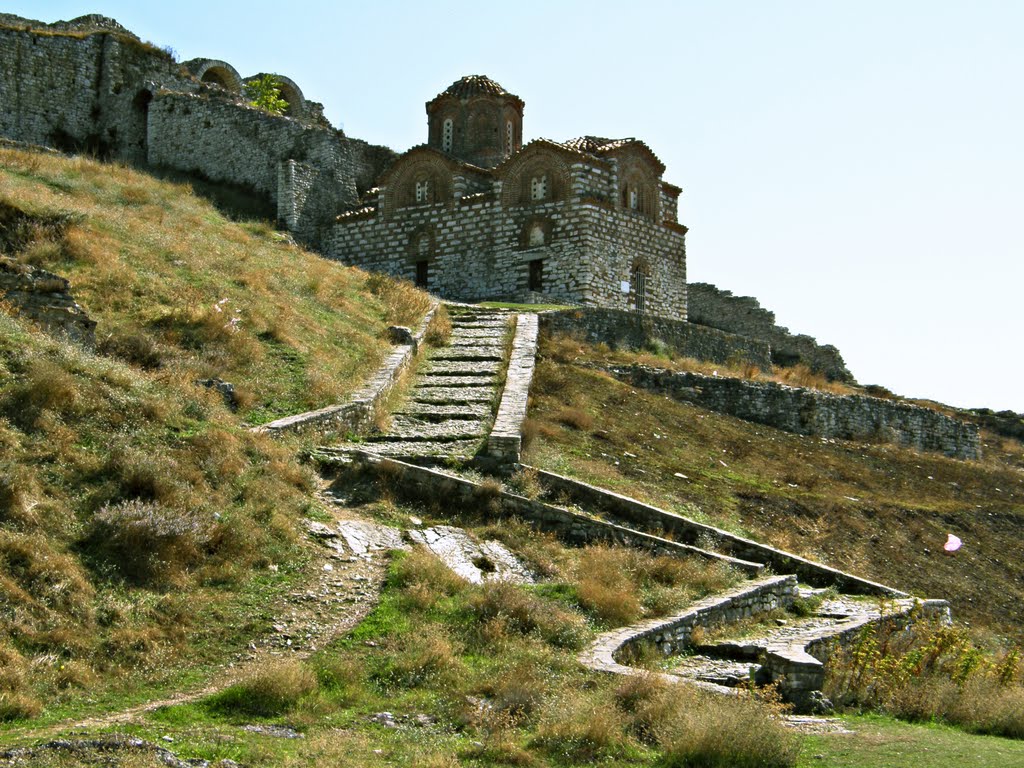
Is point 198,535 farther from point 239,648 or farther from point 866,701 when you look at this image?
point 866,701

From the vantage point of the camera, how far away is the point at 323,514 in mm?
12648

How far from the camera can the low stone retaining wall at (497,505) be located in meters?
13.9

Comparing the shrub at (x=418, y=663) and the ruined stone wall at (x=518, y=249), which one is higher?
the ruined stone wall at (x=518, y=249)

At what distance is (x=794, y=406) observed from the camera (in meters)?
24.1

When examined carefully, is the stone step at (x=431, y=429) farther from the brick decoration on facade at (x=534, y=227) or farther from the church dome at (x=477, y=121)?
the church dome at (x=477, y=121)

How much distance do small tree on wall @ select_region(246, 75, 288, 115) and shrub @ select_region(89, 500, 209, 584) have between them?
2737cm

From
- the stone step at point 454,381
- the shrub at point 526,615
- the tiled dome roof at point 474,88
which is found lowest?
the shrub at point 526,615

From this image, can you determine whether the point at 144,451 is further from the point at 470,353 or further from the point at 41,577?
the point at 470,353

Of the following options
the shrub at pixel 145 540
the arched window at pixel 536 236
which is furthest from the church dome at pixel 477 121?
the shrub at pixel 145 540

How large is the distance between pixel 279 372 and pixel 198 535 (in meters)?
6.68

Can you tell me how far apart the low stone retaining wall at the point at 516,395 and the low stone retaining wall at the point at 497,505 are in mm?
1060

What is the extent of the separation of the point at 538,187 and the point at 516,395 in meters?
13.2

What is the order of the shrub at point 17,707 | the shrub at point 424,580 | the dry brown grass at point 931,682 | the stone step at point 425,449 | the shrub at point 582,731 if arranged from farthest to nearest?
1. the stone step at point 425,449
2. the shrub at point 424,580
3. the dry brown grass at point 931,682
4. the shrub at point 582,731
5. the shrub at point 17,707

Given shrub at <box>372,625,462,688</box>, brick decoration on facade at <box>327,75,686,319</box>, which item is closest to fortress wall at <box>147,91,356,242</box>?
brick decoration on facade at <box>327,75,686,319</box>
